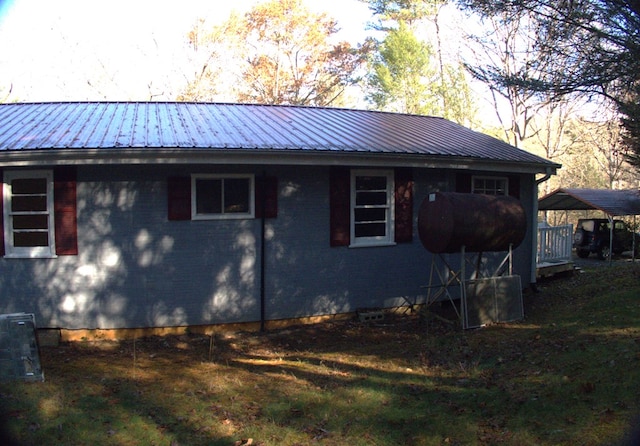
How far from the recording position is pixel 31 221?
8.15 metres

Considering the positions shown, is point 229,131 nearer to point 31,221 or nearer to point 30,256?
point 31,221

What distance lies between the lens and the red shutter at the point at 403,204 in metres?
9.69

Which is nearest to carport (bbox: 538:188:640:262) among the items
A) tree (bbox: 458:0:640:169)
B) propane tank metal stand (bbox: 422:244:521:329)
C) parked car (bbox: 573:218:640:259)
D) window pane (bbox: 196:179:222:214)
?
parked car (bbox: 573:218:640:259)

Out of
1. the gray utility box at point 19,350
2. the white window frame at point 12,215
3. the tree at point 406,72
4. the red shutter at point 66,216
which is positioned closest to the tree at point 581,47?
the red shutter at point 66,216

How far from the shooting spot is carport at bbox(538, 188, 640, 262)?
2033 cm

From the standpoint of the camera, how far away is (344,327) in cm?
894

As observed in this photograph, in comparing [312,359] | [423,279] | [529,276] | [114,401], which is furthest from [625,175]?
[114,401]

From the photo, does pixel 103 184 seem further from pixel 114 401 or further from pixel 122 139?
pixel 114 401

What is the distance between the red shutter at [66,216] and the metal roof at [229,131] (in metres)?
0.67

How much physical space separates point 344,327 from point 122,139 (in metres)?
4.64

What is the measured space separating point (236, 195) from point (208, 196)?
0.45m

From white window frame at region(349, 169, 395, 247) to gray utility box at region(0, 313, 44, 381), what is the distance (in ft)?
16.9

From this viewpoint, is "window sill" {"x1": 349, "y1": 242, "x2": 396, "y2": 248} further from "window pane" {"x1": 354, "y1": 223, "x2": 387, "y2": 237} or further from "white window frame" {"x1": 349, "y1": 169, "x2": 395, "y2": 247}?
"window pane" {"x1": 354, "y1": 223, "x2": 387, "y2": 237}

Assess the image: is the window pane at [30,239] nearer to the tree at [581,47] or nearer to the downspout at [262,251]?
the downspout at [262,251]
